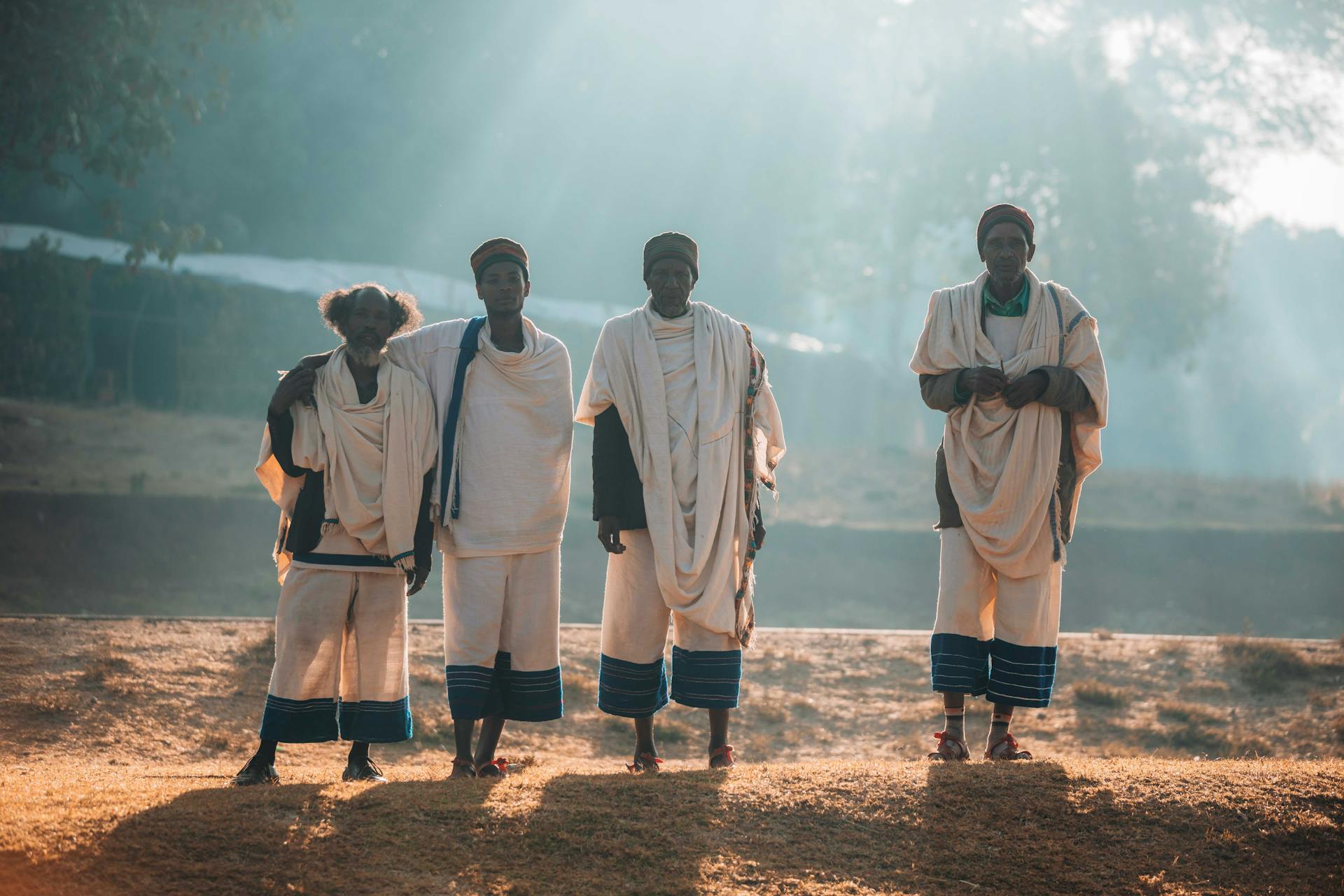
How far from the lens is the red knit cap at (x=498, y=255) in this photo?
478cm

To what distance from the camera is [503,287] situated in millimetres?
4758

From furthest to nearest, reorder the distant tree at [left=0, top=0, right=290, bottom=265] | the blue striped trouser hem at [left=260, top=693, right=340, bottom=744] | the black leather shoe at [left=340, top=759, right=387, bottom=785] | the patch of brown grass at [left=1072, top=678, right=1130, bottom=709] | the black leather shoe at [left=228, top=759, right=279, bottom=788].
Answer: the distant tree at [left=0, top=0, right=290, bottom=265] → the patch of brown grass at [left=1072, top=678, right=1130, bottom=709] → the black leather shoe at [left=340, top=759, right=387, bottom=785] → the blue striped trouser hem at [left=260, top=693, right=340, bottom=744] → the black leather shoe at [left=228, top=759, right=279, bottom=788]

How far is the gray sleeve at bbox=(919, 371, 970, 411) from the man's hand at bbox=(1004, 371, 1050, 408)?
194 mm

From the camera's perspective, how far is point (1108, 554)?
19.1 meters

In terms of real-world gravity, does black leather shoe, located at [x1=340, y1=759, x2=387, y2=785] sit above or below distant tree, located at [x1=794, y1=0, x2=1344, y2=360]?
below

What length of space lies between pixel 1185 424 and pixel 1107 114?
20.7 metres

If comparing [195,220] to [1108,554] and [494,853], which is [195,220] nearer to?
[1108,554]

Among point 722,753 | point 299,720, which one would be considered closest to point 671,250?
point 722,753

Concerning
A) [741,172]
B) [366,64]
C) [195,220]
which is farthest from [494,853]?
[741,172]

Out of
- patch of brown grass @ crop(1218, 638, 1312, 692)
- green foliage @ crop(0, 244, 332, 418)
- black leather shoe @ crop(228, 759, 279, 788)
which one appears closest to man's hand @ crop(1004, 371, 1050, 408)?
black leather shoe @ crop(228, 759, 279, 788)

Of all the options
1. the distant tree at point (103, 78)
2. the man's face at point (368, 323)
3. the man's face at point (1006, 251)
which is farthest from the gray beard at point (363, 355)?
the distant tree at point (103, 78)

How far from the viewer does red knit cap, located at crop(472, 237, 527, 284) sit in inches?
188

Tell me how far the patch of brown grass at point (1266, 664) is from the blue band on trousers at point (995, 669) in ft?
14.7

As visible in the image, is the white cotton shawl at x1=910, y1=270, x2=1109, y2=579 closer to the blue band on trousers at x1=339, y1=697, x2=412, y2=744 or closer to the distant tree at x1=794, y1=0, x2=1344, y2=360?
the blue band on trousers at x1=339, y1=697, x2=412, y2=744
